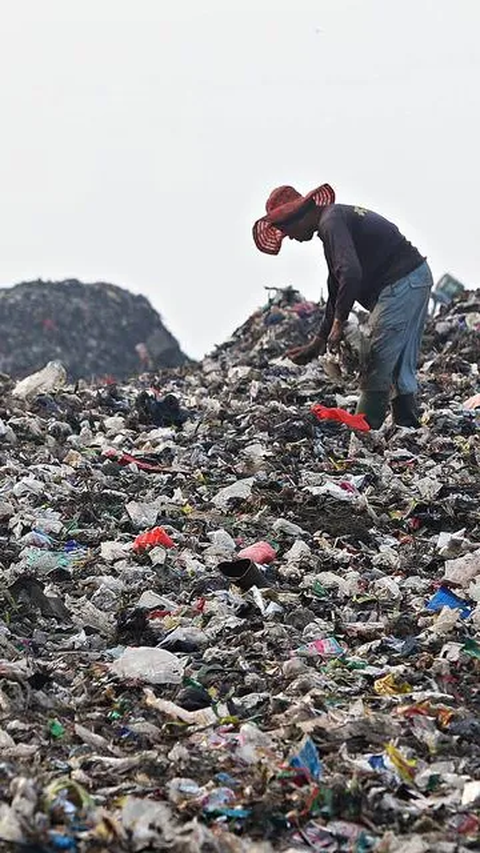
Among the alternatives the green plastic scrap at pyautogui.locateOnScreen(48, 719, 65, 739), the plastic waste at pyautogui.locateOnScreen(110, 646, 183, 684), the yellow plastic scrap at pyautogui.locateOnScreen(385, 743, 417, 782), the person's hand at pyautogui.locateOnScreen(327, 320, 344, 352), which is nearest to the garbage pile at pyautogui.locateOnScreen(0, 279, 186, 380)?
the person's hand at pyautogui.locateOnScreen(327, 320, 344, 352)

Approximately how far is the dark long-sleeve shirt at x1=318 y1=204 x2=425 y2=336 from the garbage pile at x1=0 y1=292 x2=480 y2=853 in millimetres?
789

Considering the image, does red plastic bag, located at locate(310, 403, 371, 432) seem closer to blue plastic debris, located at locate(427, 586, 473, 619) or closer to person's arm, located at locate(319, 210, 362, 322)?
person's arm, located at locate(319, 210, 362, 322)

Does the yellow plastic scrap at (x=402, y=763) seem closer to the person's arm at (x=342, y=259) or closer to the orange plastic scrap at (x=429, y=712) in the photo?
the orange plastic scrap at (x=429, y=712)

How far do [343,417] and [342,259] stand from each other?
3.51ft

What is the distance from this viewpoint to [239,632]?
13.9 feet

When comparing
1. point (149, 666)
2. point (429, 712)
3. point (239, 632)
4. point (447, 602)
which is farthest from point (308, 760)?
point (447, 602)

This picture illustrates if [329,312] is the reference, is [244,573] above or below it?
below

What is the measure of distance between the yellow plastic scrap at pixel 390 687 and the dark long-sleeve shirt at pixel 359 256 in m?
3.59

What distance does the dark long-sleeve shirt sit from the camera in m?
7.00

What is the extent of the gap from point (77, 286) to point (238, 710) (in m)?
Answer: 20.1

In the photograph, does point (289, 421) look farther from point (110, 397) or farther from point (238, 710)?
point (238, 710)

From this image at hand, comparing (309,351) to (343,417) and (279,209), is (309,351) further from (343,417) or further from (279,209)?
(279,209)

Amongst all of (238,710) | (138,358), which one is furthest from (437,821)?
(138,358)

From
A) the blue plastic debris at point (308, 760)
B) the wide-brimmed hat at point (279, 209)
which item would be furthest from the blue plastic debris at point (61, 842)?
the wide-brimmed hat at point (279, 209)
